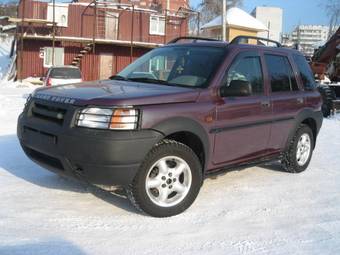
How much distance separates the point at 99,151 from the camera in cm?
484

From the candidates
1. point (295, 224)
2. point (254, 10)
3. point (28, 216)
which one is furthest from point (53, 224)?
point (254, 10)

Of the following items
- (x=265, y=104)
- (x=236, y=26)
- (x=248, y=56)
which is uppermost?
(x=236, y=26)

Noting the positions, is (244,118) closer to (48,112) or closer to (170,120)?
(170,120)

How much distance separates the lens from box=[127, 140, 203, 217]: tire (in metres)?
5.16

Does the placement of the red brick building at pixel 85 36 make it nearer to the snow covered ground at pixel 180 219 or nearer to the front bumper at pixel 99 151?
the snow covered ground at pixel 180 219

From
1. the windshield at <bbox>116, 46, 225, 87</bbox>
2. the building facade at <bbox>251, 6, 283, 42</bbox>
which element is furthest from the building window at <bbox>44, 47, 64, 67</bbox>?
the building facade at <bbox>251, 6, 283, 42</bbox>

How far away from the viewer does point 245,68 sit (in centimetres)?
638

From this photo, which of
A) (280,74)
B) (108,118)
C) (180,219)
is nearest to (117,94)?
(108,118)

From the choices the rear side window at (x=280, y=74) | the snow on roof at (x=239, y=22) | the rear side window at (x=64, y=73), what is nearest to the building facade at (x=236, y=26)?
the snow on roof at (x=239, y=22)

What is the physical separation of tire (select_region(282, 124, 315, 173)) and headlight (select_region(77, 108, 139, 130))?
3.22 metres

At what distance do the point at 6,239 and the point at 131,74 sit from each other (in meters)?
2.77

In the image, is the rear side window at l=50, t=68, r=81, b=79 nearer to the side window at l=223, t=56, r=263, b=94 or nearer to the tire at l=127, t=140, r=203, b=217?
the side window at l=223, t=56, r=263, b=94

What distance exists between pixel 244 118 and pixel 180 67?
979mm

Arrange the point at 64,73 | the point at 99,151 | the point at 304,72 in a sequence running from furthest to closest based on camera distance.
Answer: the point at 64,73 → the point at 304,72 → the point at 99,151
